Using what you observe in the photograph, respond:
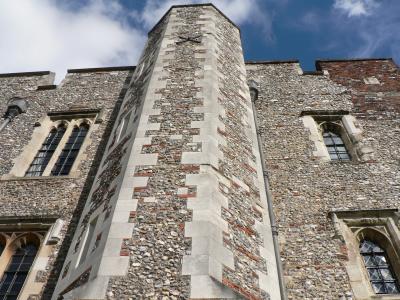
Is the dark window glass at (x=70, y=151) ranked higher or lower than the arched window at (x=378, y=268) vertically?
higher

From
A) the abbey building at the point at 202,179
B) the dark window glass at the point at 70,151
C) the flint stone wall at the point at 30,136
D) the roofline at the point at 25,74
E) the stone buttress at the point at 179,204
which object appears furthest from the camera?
the roofline at the point at 25,74

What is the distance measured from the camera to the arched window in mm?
6352

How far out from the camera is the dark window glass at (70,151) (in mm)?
9256

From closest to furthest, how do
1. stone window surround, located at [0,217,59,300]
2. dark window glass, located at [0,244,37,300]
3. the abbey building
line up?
the abbey building
dark window glass, located at [0,244,37,300]
stone window surround, located at [0,217,59,300]

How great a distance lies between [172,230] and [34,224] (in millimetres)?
3710

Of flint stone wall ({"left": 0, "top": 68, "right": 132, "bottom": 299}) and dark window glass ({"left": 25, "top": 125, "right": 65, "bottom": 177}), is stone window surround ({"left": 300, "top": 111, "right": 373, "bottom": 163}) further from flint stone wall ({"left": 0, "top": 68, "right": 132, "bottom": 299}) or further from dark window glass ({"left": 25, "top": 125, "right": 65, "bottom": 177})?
dark window glass ({"left": 25, "top": 125, "right": 65, "bottom": 177})

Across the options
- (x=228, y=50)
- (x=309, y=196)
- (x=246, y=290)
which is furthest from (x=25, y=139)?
(x=246, y=290)

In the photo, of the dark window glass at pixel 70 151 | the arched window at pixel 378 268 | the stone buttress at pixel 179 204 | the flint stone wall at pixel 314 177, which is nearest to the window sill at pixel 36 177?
the dark window glass at pixel 70 151

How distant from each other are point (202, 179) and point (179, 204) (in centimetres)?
58

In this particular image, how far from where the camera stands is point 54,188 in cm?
834

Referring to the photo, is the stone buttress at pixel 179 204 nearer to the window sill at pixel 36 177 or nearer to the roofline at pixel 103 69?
the window sill at pixel 36 177

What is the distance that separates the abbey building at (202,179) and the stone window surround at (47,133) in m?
0.04

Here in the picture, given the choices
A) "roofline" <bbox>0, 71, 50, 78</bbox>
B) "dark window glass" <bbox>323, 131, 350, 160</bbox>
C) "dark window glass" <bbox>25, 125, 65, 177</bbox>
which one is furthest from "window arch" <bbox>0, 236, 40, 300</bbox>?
"roofline" <bbox>0, 71, 50, 78</bbox>

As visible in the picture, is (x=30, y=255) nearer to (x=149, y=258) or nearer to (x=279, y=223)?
(x=149, y=258)
